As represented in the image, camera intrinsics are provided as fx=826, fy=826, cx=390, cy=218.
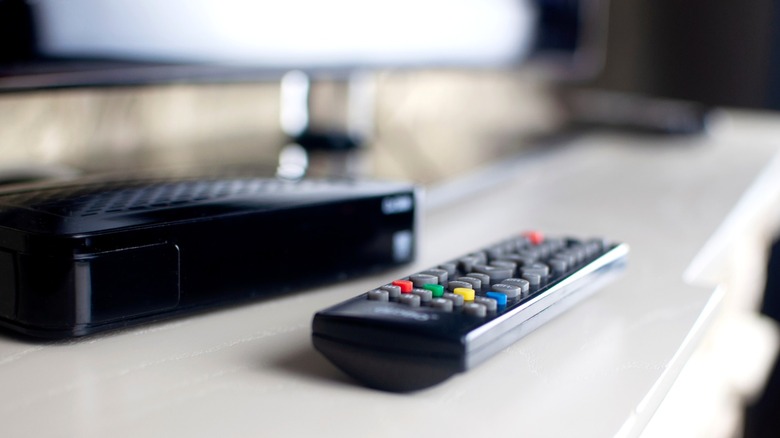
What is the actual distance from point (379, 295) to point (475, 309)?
0.05m

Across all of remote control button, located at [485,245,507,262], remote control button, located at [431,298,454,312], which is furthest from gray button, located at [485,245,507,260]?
remote control button, located at [431,298,454,312]

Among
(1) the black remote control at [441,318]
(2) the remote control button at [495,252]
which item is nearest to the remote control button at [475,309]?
(1) the black remote control at [441,318]

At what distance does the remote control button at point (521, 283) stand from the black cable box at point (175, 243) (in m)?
0.12

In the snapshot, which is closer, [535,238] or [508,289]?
[508,289]

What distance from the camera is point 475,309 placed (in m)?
0.36

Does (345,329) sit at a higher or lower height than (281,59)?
lower

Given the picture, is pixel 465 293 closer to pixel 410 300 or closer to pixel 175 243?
pixel 410 300

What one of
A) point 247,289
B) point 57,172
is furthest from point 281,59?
point 247,289

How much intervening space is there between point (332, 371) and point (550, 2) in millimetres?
1001

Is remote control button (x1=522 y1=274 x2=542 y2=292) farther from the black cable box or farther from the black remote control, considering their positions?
the black cable box

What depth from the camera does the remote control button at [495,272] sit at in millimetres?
418

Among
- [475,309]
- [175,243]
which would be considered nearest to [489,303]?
[475,309]

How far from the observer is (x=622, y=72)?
5.54 feet

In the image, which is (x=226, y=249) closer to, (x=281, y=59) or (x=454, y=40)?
(x=281, y=59)
